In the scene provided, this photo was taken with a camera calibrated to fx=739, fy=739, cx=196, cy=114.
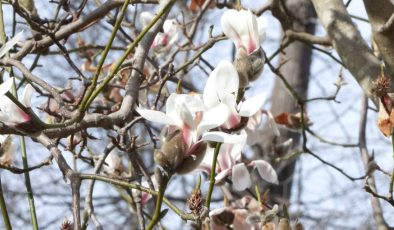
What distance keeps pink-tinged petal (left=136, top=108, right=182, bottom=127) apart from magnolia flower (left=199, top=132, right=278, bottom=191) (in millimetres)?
366

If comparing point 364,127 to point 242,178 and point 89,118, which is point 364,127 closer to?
point 242,178

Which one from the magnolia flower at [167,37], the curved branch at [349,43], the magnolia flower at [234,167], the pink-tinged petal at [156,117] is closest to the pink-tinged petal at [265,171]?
the magnolia flower at [234,167]

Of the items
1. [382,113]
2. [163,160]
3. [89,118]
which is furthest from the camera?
[382,113]

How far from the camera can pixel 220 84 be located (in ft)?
2.87

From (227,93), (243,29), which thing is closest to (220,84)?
(227,93)

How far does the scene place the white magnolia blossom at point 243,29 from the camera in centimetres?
107

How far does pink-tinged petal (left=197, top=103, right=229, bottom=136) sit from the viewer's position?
0.82 metres

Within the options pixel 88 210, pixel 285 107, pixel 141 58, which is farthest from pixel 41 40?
pixel 285 107

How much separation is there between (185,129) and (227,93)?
9 centimetres

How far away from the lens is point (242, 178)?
122cm

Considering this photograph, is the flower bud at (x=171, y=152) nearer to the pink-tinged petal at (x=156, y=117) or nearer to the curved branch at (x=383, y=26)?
the pink-tinged petal at (x=156, y=117)

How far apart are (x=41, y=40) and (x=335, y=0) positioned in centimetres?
58

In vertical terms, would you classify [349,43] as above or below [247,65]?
above

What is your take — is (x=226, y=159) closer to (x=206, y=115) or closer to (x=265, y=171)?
(x=265, y=171)
